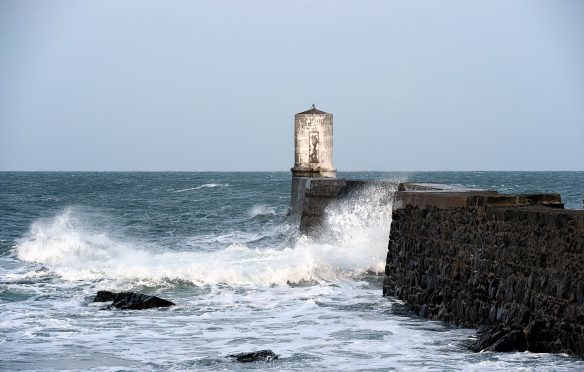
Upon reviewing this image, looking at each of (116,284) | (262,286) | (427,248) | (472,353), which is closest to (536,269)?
(472,353)

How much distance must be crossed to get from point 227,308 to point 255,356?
4.01 m

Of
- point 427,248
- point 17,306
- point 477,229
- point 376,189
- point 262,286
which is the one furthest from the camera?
point 376,189

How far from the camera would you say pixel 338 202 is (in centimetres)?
2288

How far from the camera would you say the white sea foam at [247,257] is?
17.1 meters

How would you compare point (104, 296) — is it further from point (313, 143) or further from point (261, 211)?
point (261, 211)

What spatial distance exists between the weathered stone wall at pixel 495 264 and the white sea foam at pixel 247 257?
2.96m

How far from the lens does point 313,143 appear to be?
91.0 feet

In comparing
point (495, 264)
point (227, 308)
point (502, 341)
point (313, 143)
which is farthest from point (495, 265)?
point (313, 143)

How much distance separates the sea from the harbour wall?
0.29 metres

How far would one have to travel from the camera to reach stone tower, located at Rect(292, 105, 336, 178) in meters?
27.8

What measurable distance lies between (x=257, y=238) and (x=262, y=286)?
11.0 meters

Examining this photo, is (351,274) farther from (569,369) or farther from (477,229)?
(569,369)

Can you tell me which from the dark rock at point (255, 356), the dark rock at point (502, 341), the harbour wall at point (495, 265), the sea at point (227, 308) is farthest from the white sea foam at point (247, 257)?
the dark rock at point (502, 341)

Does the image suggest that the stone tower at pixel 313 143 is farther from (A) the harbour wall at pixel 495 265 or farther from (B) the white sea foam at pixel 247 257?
(A) the harbour wall at pixel 495 265
